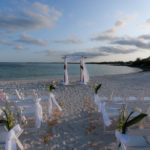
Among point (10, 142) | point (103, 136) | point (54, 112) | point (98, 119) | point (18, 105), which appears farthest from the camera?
point (54, 112)

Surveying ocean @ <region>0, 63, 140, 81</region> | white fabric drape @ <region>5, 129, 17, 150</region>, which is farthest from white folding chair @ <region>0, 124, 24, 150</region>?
ocean @ <region>0, 63, 140, 81</region>

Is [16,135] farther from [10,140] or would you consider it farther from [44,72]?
[44,72]

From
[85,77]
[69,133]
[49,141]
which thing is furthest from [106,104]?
[85,77]

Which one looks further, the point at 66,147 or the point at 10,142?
the point at 66,147

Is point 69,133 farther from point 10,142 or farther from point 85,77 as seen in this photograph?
point 85,77

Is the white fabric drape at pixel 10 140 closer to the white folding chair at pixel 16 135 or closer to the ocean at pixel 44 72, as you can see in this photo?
the white folding chair at pixel 16 135

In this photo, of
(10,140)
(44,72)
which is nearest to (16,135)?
(10,140)

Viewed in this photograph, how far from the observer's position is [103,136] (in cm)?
292

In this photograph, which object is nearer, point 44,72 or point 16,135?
point 16,135

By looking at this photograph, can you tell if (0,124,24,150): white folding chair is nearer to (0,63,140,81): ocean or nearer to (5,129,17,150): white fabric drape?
(5,129,17,150): white fabric drape

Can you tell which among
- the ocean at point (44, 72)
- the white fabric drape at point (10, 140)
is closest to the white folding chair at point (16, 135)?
the white fabric drape at point (10, 140)

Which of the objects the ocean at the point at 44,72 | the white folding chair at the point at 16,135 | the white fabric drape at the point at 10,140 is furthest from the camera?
the ocean at the point at 44,72

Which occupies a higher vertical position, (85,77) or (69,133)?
(85,77)

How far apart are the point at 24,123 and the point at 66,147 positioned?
161 centimetres
